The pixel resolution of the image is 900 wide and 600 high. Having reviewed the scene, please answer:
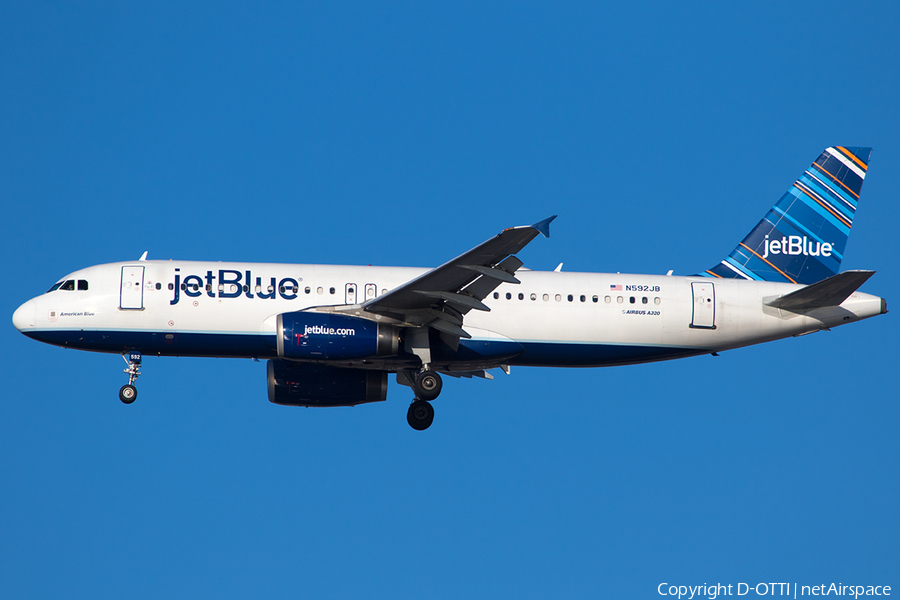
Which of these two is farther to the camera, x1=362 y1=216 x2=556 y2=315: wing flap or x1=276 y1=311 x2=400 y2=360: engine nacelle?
x1=276 y1=311 x2=400 y2=360: engine nacelle

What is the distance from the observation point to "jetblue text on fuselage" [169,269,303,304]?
27.3m

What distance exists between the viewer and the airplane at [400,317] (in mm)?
26219

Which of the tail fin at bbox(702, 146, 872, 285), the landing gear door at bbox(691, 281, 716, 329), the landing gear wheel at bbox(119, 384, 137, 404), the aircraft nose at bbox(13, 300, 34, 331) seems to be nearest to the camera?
the aircraft nose at bbox(13, 300, 34, 331)

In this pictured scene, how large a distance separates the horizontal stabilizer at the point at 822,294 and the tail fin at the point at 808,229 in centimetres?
248

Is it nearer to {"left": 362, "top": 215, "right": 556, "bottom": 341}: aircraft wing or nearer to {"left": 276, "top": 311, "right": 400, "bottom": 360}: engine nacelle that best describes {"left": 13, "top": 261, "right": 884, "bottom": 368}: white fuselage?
{"left": 362, "top": 215, "right": 556, "bottom": 341}: aircraft wing

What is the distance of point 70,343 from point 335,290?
7.56 meters

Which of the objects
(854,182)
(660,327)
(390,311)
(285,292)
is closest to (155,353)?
(285,292)

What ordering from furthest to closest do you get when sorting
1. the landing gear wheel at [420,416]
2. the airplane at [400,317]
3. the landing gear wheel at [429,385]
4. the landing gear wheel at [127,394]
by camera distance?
the landing gear wheel at [420,416] → the landing gear wheel at [127,394] → the landing gear wheel at [429,385] → the airplane at [400,317]

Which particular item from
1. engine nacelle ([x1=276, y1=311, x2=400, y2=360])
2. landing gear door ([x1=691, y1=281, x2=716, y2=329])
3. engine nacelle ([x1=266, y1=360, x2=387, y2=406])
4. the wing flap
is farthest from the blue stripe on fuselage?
engine nacelle ([x1=266, y1=360, x2=387, y2=406])

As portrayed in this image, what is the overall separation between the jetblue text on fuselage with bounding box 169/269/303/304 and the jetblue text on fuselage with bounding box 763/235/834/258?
1532 centimetres

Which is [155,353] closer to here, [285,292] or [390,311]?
[285,292]

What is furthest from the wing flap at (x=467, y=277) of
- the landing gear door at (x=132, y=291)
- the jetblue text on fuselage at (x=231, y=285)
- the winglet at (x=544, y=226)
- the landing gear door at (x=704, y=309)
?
the landing gear door at (x=704, y=309)

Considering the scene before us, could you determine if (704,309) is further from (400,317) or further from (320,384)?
(320,384)

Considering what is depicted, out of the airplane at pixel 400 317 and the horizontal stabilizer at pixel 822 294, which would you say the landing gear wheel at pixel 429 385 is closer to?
the airplane at pixel 400 317
